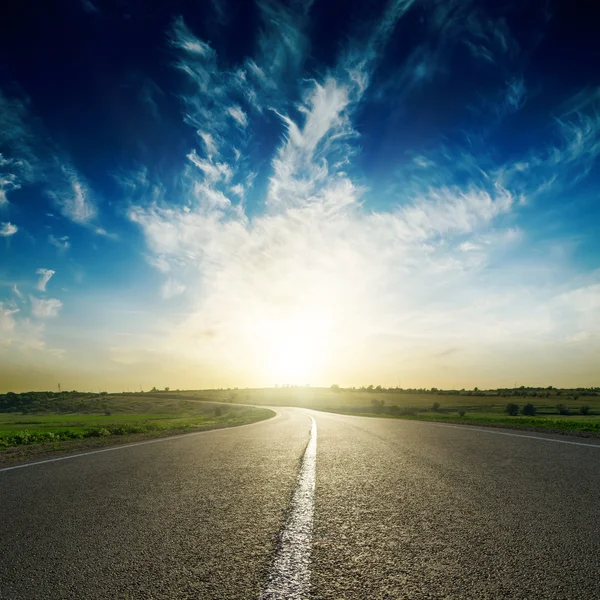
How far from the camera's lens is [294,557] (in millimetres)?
2439

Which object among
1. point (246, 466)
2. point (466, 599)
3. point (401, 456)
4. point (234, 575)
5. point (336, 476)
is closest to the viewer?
point (466, 599)

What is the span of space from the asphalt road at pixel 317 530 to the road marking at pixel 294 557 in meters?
0.04

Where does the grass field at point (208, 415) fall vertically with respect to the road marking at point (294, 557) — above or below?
below

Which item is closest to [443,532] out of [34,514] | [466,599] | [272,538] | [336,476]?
[466,599]

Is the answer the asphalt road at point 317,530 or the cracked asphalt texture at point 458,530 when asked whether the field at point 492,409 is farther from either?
the asphalt road at point 317,530

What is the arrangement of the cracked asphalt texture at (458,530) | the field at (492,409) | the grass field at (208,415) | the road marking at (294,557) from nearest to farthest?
1. the road marking at (294,557)
2. the cracked asphalt texture at (458,530)
3. the grass field at (208,415)
4. the field at (492,409)

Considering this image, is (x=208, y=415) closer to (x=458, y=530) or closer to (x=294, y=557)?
(x=458, y=530)

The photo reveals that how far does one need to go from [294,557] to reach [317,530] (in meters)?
0.62

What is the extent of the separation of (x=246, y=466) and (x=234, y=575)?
4269mm

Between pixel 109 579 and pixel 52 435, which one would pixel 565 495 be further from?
pixel 52 435

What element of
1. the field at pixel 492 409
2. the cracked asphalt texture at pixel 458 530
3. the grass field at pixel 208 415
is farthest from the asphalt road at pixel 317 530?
the field at pixel 492 409

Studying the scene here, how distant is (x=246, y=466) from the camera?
6.28 meters

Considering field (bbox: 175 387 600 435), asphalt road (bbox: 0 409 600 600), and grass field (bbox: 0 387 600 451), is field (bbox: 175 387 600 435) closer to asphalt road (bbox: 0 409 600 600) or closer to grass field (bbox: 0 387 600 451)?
grass field (bbox: 0 387 600 451)

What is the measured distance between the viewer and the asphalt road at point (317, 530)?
7.02 feet
